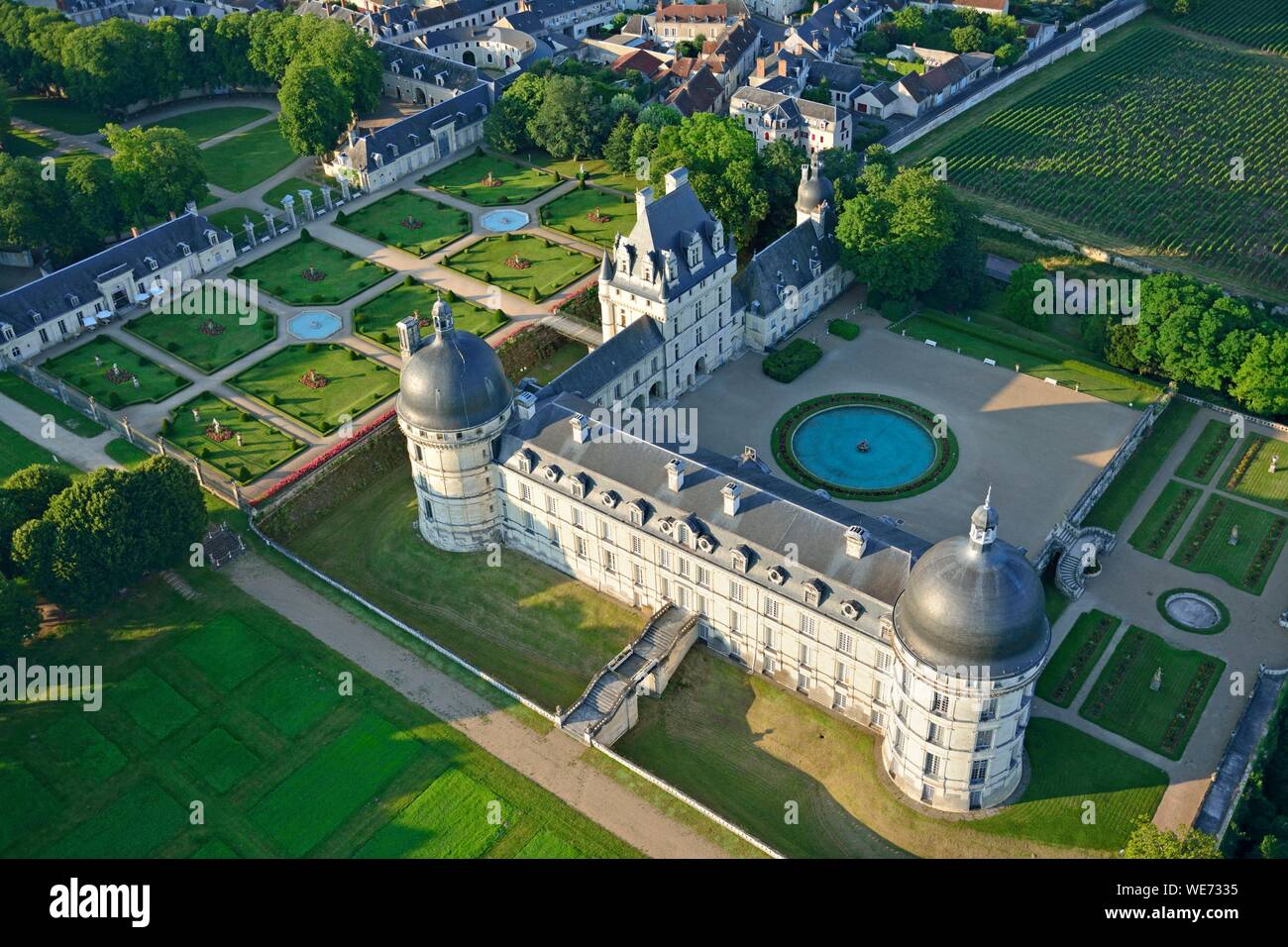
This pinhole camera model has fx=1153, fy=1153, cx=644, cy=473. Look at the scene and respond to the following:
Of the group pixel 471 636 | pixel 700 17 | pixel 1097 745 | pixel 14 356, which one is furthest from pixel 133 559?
pixel 700 17

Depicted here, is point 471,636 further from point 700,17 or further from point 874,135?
point 700,17

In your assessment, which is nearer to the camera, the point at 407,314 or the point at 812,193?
the point at 812,193

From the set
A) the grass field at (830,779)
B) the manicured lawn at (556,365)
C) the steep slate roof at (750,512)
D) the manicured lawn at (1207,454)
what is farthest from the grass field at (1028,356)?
the grass field at (830,779)

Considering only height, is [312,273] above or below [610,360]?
below

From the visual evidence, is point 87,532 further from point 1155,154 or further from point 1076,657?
point 1155,154

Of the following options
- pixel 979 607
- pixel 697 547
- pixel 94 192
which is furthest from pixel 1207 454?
pixel 94 192

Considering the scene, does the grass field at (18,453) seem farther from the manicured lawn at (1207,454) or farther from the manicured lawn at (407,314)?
the manicured lawn at (1207,454)
